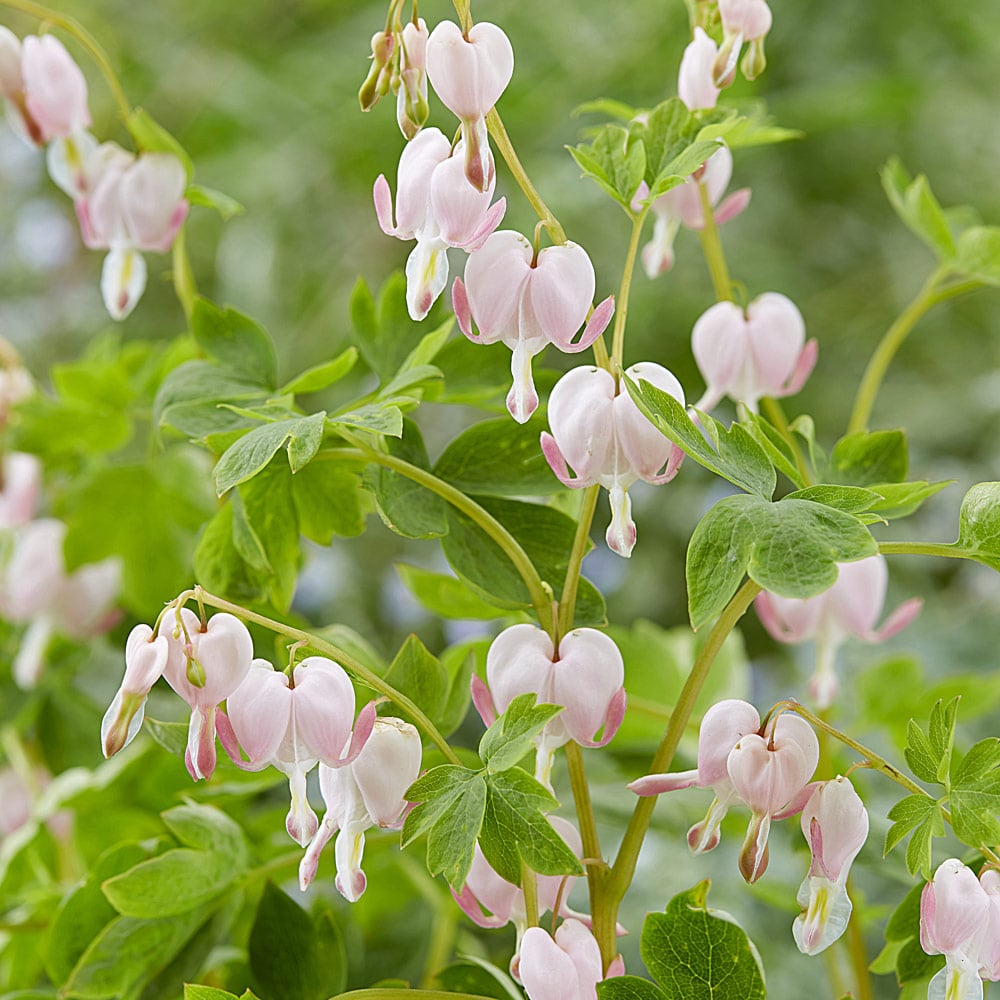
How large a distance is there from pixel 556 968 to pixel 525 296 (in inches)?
8.9

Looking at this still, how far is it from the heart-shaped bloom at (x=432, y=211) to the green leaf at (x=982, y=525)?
19cm

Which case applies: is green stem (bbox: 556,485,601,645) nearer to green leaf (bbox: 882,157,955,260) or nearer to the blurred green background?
green leaf (bbox: 882,157,955,260)

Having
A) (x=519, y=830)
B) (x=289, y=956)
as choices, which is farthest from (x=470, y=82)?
(x=289, y=956)

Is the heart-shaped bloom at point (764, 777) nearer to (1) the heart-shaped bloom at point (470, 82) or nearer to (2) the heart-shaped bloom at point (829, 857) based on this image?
(2) the heart-shaped bloom at point (829, 857)

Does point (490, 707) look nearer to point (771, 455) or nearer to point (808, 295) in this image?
point (771, 455)

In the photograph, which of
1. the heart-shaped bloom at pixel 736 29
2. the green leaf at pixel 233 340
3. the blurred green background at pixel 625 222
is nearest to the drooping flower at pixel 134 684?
the green leaf at pixel 233 340

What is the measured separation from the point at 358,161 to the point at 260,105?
0.24 meters

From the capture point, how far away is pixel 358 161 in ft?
5.60

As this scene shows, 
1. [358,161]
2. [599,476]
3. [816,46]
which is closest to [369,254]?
[358,161]

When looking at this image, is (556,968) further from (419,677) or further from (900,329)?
(900,329)

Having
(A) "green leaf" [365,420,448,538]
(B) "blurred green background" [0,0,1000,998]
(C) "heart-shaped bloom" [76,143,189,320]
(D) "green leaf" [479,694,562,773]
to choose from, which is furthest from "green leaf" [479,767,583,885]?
(B) "blurred green background" [0,0,1000,998]

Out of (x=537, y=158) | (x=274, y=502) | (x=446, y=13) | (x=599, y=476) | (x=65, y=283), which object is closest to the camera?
(x=599, y=476)

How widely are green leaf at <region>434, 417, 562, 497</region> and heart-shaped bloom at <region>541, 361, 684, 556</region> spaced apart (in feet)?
0.30

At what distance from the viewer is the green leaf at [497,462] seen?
1.66ft
